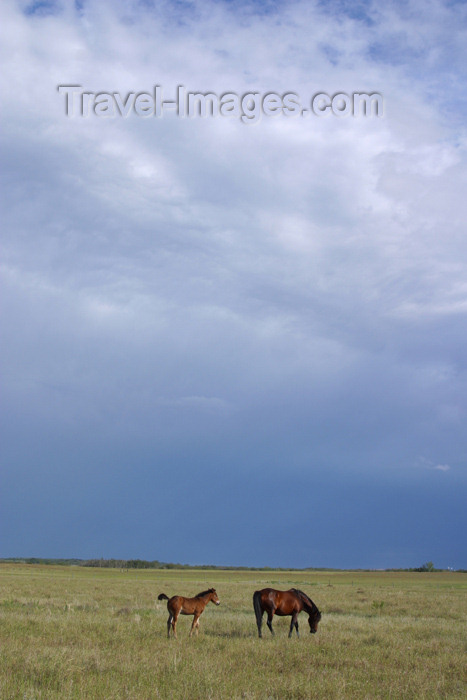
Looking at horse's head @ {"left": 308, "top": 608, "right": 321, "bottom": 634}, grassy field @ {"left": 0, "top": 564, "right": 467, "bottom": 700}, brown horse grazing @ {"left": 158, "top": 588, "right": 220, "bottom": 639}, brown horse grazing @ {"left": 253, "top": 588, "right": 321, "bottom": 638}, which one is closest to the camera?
grassy field @ {"left": 0, "top": 564, "right": 467, "bottom": 700}

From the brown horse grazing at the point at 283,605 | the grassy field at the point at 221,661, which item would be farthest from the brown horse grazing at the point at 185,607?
the brown horse grazing at the point at 283,605

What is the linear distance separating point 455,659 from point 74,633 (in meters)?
9.72

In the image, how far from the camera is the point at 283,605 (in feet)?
55.5

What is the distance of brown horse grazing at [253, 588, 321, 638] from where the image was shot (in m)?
16.5

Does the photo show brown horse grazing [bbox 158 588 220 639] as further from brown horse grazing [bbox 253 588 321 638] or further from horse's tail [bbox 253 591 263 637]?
brown horse grazing [bbox 253 588 321 638]

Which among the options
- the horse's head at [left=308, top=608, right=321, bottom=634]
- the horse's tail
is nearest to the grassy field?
the horse's head at [left=308, top=608, right=321, bottom=634]

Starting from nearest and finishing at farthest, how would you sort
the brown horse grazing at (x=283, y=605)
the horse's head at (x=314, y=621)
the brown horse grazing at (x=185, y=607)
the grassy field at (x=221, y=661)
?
the grassy field at (x=221, y=661)
the brown horse grazing at (x=185, y=607)
the brown horse grazing at (x=283, y=605)
the horse's head at (x=314, y=621)

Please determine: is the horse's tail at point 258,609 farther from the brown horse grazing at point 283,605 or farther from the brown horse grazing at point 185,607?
the brown horse grazing at point 185,607

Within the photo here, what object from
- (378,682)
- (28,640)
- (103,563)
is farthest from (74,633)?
(103,563)

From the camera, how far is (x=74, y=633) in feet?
50.2

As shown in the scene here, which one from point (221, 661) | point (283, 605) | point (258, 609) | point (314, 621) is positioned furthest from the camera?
point (314, 621)

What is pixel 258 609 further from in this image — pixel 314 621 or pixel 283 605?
pixel 314 621

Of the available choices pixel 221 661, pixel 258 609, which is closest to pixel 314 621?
pixel 258 609

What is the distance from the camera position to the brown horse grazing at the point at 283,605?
54.3 feet
